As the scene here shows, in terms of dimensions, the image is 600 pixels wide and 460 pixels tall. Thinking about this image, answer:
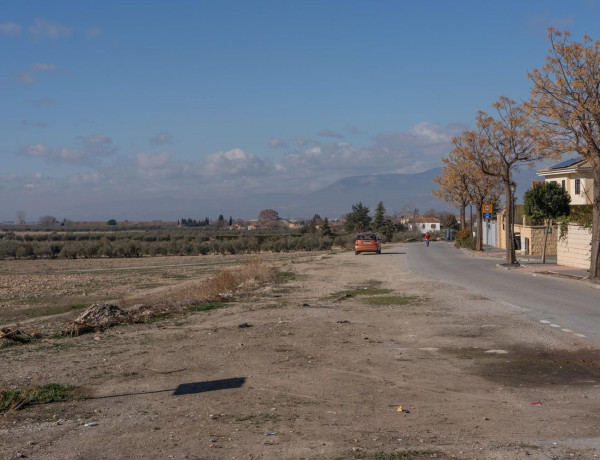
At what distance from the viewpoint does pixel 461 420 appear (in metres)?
7.46

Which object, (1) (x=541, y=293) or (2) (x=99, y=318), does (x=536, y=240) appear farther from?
(2) (x=99, y=318)

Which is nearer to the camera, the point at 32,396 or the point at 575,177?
the point at 32,396

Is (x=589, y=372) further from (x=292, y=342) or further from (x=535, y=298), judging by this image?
(x=535, y=298)

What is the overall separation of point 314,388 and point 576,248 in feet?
87.8

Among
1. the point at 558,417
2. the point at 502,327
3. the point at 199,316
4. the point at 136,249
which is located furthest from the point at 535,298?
the point at 136,249

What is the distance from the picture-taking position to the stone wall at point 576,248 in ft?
102

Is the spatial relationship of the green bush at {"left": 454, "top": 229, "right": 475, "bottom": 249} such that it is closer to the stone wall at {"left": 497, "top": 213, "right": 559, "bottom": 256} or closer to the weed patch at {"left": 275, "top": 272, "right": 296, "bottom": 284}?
the stone wall at {"left": 497, "top": 213, "right": 559, "bottom": 256}

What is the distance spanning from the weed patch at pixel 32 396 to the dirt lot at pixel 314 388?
163 mm

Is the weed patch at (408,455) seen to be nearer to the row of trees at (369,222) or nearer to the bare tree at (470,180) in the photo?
the bare tree at (470,180)

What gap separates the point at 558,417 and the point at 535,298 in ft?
42.6

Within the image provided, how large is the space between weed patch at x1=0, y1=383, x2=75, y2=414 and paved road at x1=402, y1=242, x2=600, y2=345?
9.00m

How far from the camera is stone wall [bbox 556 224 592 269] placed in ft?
102

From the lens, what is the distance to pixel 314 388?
356 inches

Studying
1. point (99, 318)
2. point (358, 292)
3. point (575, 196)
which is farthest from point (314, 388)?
point (575, 196)
